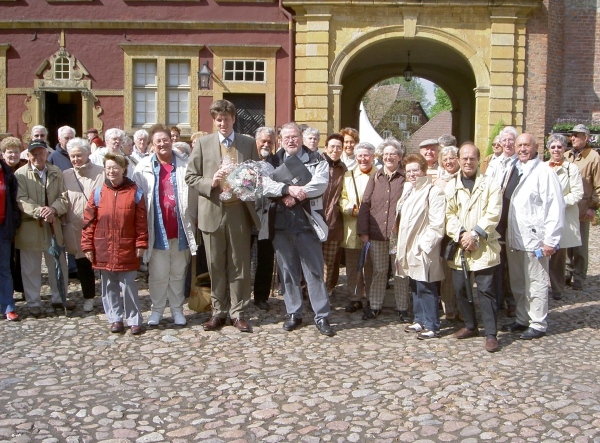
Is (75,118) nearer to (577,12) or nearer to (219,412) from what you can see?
(577,12)

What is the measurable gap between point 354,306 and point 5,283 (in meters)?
3.61

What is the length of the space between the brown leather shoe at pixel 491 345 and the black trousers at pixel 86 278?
13.4 feet

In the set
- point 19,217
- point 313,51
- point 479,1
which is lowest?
point 19,217

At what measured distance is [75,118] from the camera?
17.5m

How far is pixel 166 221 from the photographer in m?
6.33

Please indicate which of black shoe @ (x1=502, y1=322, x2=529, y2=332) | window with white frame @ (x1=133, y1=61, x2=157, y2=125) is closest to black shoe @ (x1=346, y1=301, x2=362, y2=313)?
black shoe @ (x1=502, y1=322, x2=529, y2=332)

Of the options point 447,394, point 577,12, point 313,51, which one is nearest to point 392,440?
point 447,394

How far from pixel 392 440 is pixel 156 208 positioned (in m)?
3.42

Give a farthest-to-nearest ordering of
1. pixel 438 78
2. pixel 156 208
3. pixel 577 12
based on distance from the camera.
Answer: pixel 438 78 < pixel 577 12 < pixel 156 208

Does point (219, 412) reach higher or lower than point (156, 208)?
lower

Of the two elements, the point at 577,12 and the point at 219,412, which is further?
the point at 577,12

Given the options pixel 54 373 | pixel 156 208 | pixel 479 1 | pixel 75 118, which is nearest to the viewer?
pixel 54 373

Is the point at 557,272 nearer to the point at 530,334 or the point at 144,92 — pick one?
the point at 530,334

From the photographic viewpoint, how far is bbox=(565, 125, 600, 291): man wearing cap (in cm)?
814
